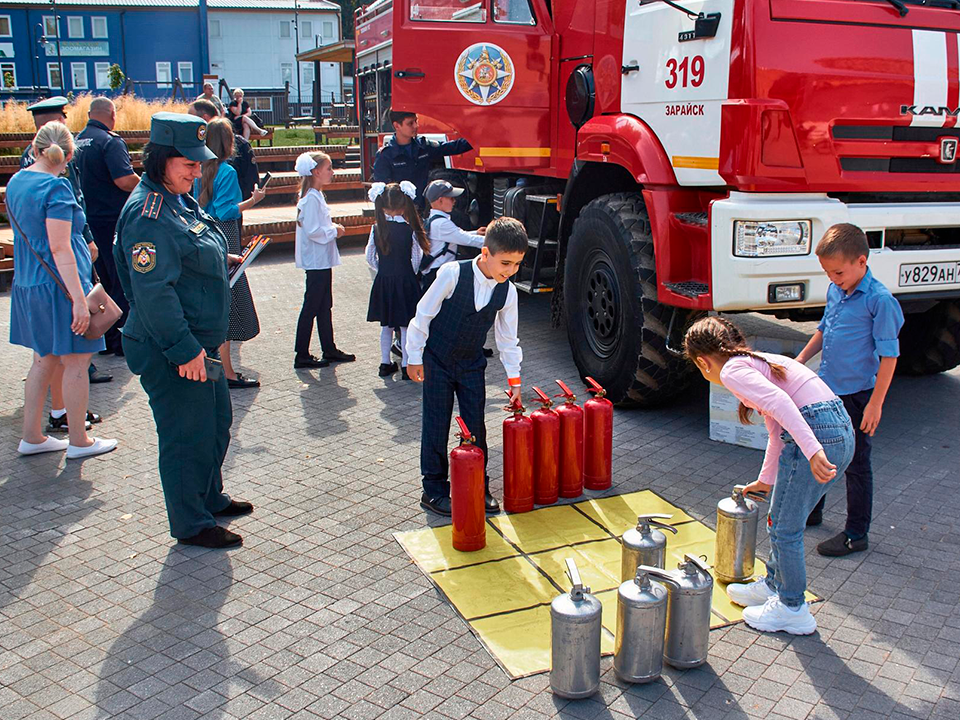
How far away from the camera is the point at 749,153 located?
16.3 feet

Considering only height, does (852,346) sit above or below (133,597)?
above

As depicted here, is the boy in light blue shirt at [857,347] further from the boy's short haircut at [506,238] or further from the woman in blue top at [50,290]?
the woman in blue top at [50,290]

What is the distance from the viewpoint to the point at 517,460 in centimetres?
474

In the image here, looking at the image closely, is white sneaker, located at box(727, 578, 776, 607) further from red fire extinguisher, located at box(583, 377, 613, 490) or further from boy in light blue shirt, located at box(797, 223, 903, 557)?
red fire extinguisher, located at box(583, 377, 613, 490)

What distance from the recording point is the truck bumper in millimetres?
4973

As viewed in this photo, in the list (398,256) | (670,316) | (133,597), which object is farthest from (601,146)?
(133,597)

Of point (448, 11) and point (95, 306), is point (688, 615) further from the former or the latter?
point (448, 11)

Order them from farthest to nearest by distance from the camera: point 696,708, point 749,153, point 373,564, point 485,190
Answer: point 485,190 → point 749,153 → point 373,564 → point 696,708

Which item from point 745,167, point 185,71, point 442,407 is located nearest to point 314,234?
point 442,407

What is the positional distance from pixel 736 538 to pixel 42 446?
167 inches

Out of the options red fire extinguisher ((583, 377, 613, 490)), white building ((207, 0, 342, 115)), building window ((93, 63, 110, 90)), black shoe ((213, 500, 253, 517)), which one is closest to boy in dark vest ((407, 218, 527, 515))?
red fire extinguisher ((583, 377, 613, 490))

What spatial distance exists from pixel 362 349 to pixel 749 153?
13.8 feet

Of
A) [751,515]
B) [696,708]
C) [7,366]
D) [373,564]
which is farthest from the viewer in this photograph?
[7,366]

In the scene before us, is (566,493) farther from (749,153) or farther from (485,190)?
(485,190)
